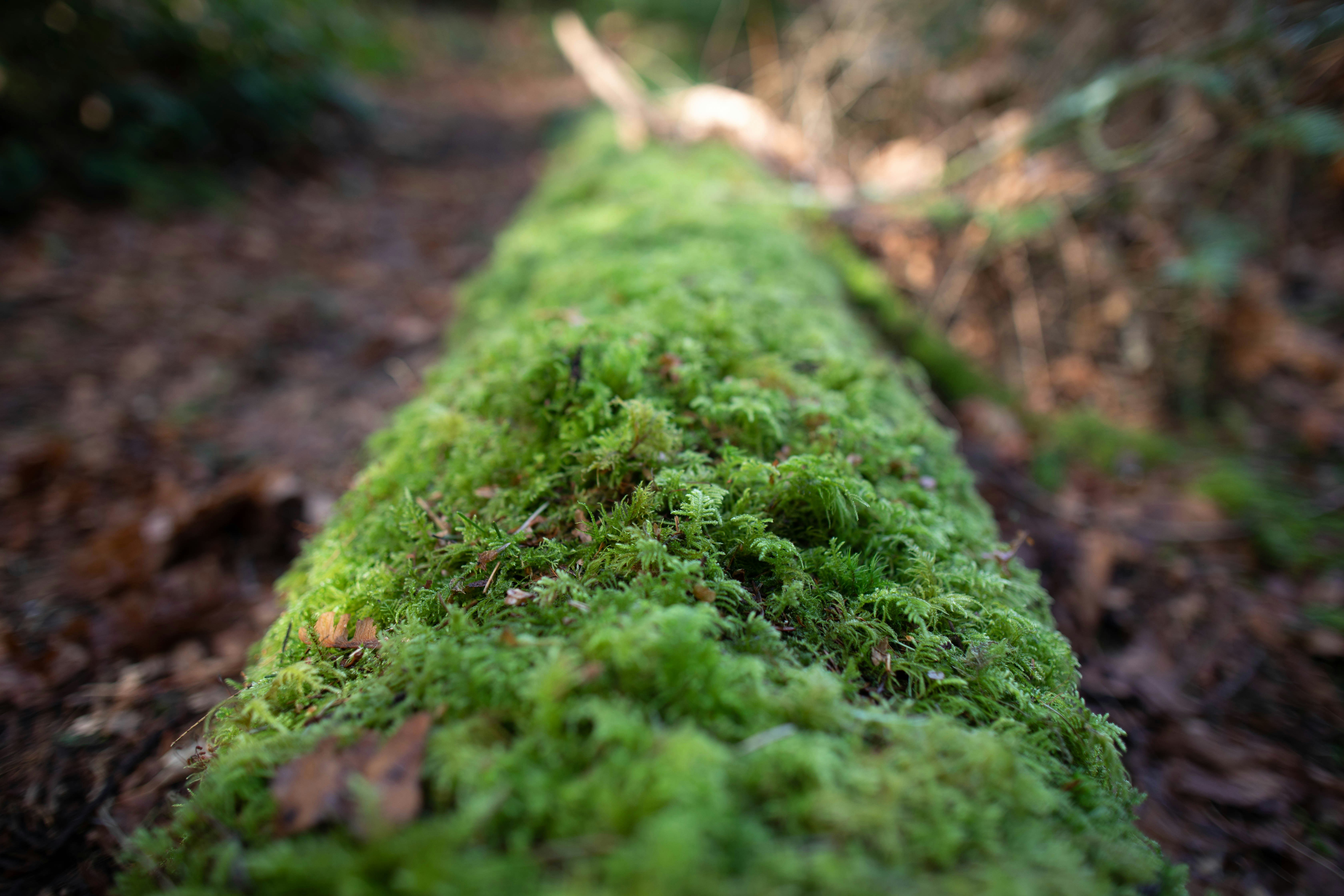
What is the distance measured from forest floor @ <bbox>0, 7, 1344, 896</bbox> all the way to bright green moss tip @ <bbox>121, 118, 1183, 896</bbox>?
0.55 meters

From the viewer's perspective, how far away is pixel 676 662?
101 centimetres

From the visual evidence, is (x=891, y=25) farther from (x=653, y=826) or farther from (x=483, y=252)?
(x=653, y=826)

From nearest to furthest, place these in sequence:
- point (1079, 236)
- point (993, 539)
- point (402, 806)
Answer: point (402, 806) < point (993, 539) < point (1079, 236)

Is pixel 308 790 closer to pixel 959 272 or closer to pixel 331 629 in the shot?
pixel 331 629

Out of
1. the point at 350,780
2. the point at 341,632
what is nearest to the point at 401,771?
the point at 350,780

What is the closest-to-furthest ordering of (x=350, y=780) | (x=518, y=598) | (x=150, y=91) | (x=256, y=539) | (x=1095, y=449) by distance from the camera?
(x=350, y=780), (x=518, y=598), (x=256, y=539), (x=1095, y=449), (x=150, y=91)

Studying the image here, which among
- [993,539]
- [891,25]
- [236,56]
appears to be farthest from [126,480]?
[891,25]

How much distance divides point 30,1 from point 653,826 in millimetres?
7159

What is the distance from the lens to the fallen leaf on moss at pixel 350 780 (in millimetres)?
886

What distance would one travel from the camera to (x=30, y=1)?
15.1ft

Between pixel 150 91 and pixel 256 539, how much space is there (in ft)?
16.4

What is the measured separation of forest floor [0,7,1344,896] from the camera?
6.39 ft

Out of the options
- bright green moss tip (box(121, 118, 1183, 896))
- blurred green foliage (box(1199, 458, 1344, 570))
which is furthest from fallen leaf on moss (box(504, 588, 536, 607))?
blurred green foliage (box(1199, 458, 1344, 570))

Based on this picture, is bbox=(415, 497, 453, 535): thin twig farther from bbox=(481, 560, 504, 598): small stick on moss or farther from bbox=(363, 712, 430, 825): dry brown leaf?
bbox=(363, 712, 430, 825): dry brown leaf
